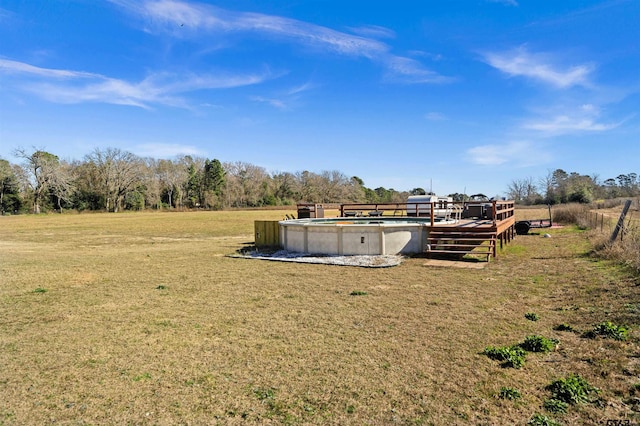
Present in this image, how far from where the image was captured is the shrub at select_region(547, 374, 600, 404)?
12.1 ft

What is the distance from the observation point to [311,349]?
16.9ft

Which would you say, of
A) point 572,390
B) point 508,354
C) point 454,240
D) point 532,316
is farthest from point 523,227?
point 572,390

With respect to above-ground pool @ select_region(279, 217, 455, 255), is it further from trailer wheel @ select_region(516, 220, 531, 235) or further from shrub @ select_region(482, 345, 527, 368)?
trailer wheel @ select_region(516, 220, 531, 235)

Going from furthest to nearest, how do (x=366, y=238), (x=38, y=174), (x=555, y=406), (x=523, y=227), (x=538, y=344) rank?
(x=38, y=174) → (x=523, y=227) → (x=366, y=238) → (x=538, y=344) → (x=555, y=406)

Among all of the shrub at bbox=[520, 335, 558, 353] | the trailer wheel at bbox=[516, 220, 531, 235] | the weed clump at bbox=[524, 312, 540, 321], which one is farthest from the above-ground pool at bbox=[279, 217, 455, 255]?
the trailer wheel at bbox=[516, 220, 531, 235]

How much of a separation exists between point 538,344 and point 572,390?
4.27 ft

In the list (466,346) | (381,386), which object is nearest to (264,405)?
(381,386)

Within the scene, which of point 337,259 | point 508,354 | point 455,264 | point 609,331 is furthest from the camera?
point 337,259

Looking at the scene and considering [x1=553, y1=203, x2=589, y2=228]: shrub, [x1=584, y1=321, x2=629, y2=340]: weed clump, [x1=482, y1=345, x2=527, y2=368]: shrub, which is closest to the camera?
[x1=482, y1=345, x2=527, y2=368]: shrub

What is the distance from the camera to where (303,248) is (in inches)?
590

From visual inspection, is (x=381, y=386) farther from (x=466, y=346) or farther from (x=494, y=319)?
(x=494, y=319)

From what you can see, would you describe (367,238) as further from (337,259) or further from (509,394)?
(509,394)

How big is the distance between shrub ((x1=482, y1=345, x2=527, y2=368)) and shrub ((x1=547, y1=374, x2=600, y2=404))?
0.53 meters

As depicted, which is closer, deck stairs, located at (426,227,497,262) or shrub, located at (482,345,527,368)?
shrub, located at (482,345,527,368)
